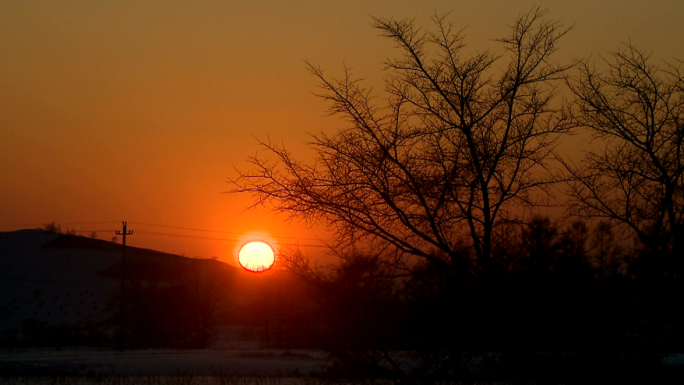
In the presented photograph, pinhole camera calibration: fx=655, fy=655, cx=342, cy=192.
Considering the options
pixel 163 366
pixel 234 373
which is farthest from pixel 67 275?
pixel 234 373

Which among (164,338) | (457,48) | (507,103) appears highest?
(457,48)

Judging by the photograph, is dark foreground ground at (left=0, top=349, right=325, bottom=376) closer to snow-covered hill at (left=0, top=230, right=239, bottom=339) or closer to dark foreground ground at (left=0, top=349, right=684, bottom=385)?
dark foreground ground at (left=0, top=349, right=684, bottom=385)

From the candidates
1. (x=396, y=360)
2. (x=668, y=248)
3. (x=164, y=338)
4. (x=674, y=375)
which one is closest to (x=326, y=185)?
(x=396, y=360)

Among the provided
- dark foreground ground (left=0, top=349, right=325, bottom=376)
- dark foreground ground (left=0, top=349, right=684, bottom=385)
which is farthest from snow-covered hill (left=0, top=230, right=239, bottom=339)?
dark foreground ground (left=0, top=349, right=684, bottom=385)

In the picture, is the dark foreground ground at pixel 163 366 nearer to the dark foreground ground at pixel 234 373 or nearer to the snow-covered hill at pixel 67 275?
the dark foreground ground at pixel 234 373

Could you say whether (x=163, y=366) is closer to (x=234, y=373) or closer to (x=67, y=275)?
(x=234, y=373)

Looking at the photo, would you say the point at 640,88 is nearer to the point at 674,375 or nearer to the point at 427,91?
the point at 427,91

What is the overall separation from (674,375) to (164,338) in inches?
2273

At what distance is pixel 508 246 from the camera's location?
7.15 metres

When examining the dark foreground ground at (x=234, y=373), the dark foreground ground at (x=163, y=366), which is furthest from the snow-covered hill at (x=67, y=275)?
the dark foreground ground at (x=234, y=373)

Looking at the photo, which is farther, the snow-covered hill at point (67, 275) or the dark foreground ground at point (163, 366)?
the snow-covered hill at point (67, 275)

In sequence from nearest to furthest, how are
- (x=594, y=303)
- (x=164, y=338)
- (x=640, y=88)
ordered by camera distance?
(x=594, y=303), (x=640, y=88), (x=164, y=338)

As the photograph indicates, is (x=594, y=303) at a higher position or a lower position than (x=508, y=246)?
lower

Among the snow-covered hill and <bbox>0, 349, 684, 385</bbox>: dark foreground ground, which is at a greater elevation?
the snow-covered hill
